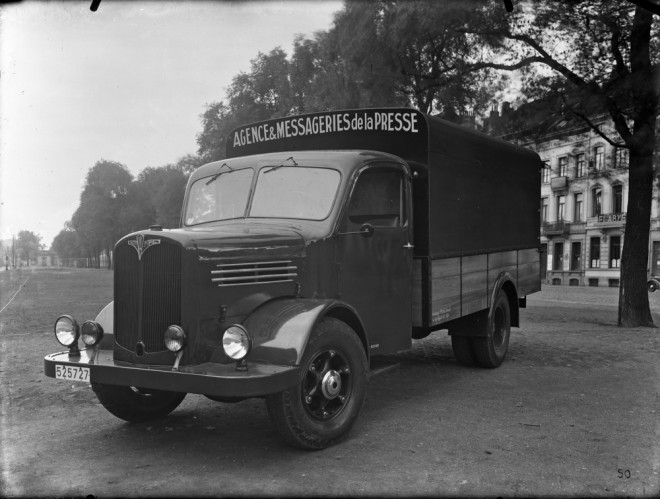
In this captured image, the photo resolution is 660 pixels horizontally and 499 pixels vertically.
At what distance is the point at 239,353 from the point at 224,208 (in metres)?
2.06

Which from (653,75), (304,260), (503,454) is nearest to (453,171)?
(304,260)

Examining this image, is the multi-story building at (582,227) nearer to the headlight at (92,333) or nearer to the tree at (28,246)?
the headlight at (92,333)

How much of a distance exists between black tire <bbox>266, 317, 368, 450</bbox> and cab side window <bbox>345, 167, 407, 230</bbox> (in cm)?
113

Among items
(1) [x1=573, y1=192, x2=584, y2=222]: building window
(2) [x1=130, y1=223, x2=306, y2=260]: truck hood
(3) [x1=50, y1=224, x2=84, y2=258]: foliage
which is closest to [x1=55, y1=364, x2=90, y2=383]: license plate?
(2) [x1=130, y1=223, x2=306, y2=260]: truck hood

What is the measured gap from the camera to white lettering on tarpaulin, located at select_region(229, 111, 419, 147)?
6.61 meters

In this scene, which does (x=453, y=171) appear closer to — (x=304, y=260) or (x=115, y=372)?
(x=304, y=260)

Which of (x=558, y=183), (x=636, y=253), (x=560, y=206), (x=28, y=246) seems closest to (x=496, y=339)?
(x=636, y=253)

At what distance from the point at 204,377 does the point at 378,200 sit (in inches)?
101

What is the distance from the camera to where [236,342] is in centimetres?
452

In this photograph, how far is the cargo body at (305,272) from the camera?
4734mm

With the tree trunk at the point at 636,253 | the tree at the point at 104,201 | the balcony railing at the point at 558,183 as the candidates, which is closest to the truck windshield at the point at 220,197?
the tree trunk at the point at 636,253

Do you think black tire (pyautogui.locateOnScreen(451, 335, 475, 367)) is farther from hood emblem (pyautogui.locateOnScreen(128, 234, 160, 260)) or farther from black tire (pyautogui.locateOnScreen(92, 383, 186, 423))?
hood emblem (pyautogui.locateOnScreen(128, 234, 160, 260))

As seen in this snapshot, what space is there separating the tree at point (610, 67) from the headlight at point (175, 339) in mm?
10426

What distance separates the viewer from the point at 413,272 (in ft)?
21.7
